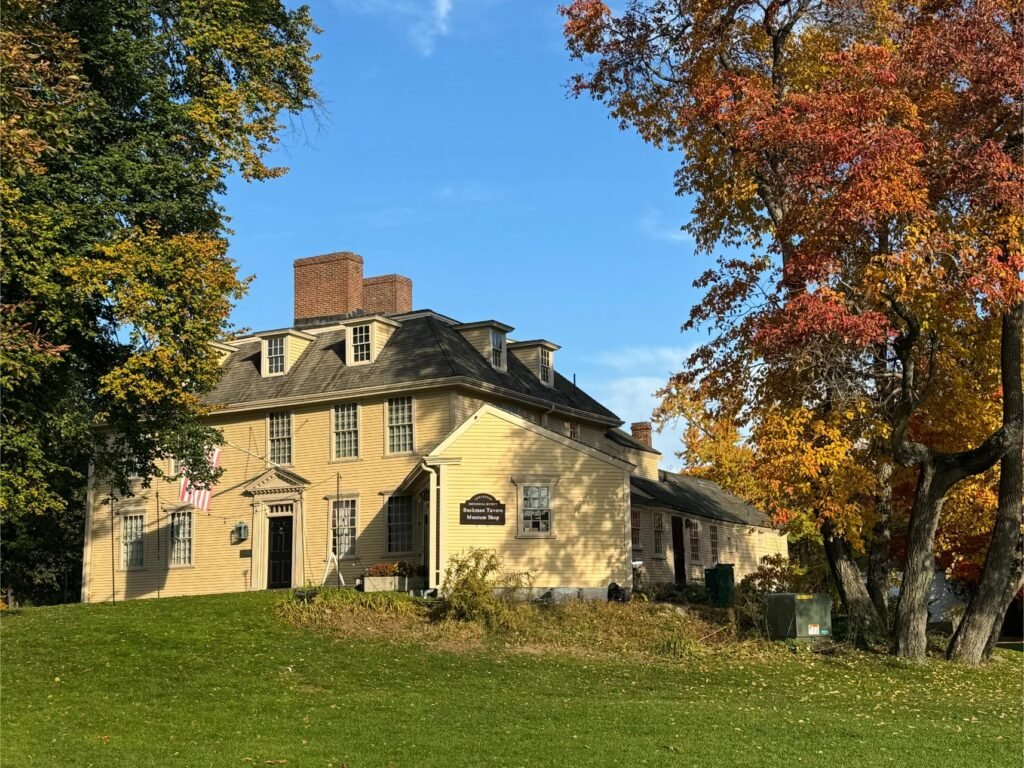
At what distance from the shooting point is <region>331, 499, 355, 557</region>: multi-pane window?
30.1 meters

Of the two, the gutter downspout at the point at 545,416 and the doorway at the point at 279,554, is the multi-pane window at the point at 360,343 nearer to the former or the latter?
the doorway at the point at 279,554

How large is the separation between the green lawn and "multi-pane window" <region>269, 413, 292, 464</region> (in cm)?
1094

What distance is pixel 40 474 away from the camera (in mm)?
18688

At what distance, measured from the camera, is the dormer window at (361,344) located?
31.9m

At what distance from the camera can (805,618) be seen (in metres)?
20.3

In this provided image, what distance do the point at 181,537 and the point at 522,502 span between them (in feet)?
39.1

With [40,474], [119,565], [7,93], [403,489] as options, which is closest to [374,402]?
[403,489]

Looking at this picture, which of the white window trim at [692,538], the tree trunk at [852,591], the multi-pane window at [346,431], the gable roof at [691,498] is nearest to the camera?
the tree trunk at [852,591]

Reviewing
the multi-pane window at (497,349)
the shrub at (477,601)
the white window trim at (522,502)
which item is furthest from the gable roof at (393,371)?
the shrub at (477,601)

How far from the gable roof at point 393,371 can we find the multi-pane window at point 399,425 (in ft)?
2.04

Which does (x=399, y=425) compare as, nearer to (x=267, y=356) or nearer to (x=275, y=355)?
(x=275, y=355)

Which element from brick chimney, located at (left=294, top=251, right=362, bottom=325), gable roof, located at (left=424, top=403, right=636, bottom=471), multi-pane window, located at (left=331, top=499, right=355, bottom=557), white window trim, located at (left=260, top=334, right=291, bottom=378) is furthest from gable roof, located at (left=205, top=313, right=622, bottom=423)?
multi-pane window, located at (left=331, top=499, right=355, bottom=557)

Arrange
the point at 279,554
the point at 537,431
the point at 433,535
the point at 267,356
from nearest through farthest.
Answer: the point at 433,535, the point at 537,431, the point at 279,554, the point at 267,356

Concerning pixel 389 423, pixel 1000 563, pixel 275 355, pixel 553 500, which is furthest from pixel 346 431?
pixel 1000 563
